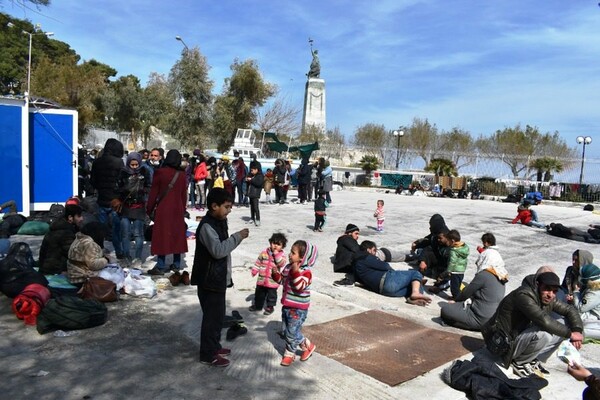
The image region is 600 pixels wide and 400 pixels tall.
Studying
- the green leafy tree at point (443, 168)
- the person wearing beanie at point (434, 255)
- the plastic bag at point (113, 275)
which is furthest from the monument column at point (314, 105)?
the plastic bag at point (113, 275)

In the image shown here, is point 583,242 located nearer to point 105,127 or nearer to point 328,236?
point 328,236

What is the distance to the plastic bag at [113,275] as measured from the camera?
587 centimetres

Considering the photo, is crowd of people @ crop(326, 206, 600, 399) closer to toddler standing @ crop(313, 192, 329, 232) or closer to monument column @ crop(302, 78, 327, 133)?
toddler standing @ crop(313, 192, 329, 232)

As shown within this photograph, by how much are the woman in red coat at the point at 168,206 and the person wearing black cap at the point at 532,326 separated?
4.22 m

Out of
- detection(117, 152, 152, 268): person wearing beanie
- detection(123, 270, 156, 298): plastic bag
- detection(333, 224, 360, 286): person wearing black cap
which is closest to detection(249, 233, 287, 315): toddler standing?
detection(123, 270, 156, 298): plastic bag

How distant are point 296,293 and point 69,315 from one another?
2304mm

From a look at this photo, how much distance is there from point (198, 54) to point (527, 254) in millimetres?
29606

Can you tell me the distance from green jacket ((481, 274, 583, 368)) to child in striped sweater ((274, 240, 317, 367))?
1.88m

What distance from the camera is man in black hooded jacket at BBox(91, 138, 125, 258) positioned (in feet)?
24.0

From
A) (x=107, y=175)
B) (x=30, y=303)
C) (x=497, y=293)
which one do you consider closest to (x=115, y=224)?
(x=107, y=175)

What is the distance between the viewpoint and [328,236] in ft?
35.3

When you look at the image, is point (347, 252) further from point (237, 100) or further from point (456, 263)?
point (237, 100)

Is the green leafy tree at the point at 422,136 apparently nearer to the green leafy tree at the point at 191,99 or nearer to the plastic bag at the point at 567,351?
the green leafy tree at the point at 191,99

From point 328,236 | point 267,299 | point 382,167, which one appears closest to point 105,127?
point 382,167
